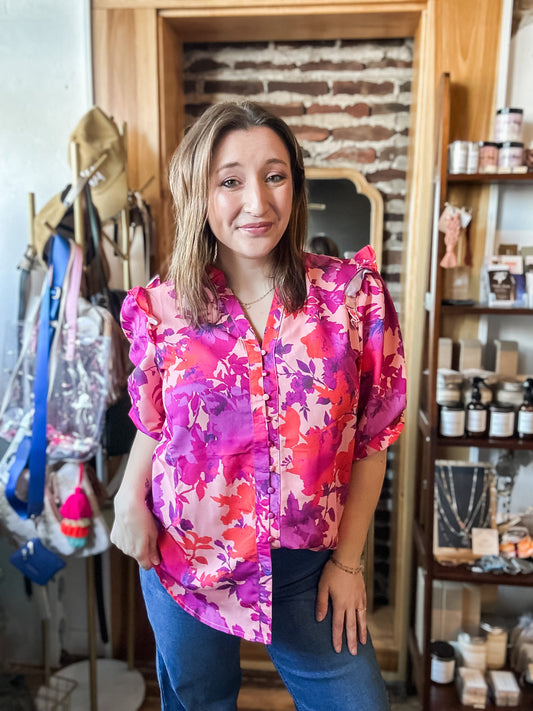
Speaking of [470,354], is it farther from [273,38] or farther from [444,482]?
[273,38]

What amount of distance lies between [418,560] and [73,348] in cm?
133

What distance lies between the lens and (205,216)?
98 centimetres

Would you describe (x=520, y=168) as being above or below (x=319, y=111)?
below

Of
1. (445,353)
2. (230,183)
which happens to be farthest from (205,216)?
(445,353)

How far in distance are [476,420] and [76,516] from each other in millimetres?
1173

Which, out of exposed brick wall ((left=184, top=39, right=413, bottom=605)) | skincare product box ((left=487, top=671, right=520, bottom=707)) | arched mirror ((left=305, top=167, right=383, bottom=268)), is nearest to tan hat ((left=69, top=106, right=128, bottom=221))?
exposed brick wall ((left=184, top=39, right=413, bottom=605))

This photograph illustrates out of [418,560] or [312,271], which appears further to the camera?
[418,560]

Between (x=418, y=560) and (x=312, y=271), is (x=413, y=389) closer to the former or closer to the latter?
(x=418, y=560)

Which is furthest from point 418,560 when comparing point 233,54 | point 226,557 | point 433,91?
point 233,54

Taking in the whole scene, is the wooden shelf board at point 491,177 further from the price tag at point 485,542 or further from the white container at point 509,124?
the price tag at point 485,542

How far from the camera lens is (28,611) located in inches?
80.9

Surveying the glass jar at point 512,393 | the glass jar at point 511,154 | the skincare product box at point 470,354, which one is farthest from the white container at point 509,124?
the glass jar at point 512,393

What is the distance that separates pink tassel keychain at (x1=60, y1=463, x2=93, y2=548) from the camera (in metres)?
1.61

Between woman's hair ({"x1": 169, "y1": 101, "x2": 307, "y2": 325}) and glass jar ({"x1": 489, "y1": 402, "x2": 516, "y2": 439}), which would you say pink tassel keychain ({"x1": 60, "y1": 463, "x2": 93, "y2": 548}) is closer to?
woman's hair ({"x1": 169, "y1": 101, "x2": 307, "y2": 325})
